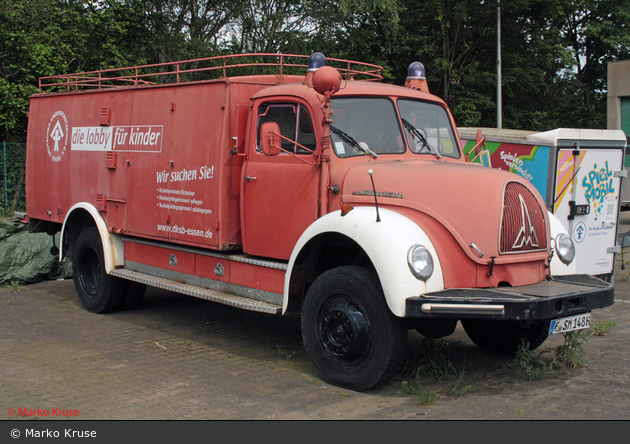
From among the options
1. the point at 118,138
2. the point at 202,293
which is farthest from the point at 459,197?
the point at 118,138

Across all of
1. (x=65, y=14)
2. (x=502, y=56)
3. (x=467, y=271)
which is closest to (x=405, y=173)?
(x=467, y=271)

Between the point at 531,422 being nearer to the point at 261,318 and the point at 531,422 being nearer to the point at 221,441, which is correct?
the point at 221,441

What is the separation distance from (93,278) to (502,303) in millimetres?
5777

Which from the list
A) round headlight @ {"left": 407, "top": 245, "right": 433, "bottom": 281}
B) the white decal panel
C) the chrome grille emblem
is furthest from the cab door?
the chrome grille emblem

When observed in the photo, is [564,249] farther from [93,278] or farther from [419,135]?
[93,278]

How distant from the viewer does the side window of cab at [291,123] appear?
19.5ft

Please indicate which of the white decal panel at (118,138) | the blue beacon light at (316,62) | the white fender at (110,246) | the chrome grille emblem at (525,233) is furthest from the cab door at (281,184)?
the white fender at (110,246)

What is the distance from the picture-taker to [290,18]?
23859 mm

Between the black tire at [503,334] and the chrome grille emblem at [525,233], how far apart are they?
2.88 feet

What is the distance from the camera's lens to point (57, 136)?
9.05m

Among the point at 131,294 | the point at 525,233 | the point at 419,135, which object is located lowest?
the point at 131,294

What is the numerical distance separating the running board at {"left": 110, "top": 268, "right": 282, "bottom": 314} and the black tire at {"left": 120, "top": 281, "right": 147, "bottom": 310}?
14.5 inches

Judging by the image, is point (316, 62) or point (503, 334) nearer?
point (316, 62)

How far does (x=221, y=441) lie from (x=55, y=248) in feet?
20.8
